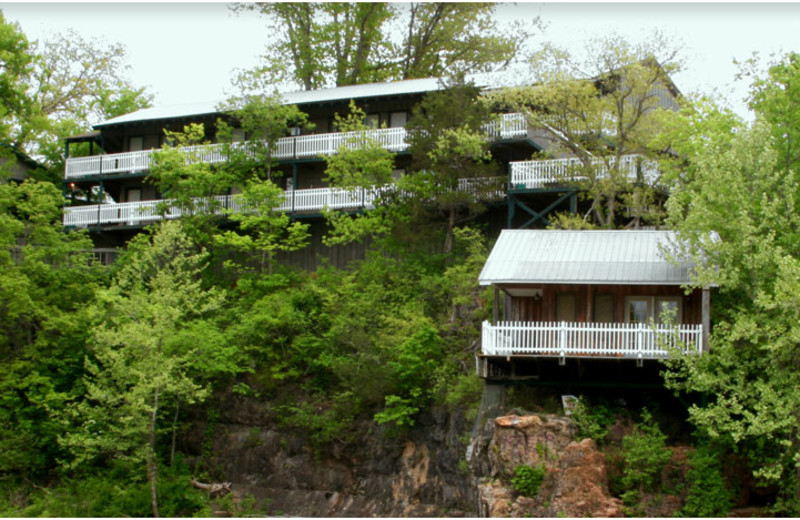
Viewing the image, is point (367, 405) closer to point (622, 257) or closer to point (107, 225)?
point (622, 257)

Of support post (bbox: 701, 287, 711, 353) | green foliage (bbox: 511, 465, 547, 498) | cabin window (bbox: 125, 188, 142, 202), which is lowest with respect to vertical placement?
green foliage (bbox: 511, 465, 547, 498)

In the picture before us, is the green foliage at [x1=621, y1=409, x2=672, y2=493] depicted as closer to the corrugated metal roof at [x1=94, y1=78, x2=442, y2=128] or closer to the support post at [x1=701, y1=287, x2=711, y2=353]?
the support post at [x1=701, y1=287, x2=711, y2=353]

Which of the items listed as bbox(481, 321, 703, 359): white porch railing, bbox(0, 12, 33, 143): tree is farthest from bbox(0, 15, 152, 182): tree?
bbox(481, 321, 703, 359): white porch railing

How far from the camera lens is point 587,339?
84.3ft

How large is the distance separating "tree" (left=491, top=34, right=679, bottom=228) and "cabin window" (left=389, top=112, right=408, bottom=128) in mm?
7117

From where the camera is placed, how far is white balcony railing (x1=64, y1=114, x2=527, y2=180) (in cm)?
3750

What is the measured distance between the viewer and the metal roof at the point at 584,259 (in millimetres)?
26328

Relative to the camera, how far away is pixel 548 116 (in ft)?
117

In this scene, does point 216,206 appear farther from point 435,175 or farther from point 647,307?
point 647,307

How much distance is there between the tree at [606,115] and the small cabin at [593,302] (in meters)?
5.05

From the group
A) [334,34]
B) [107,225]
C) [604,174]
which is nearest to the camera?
[604,174]

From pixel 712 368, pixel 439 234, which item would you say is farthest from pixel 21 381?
pixel 712 368

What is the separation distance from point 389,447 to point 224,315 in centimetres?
897

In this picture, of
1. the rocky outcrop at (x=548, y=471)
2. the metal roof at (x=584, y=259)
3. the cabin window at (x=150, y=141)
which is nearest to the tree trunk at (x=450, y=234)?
the metal roof at (x=584, y=259)
